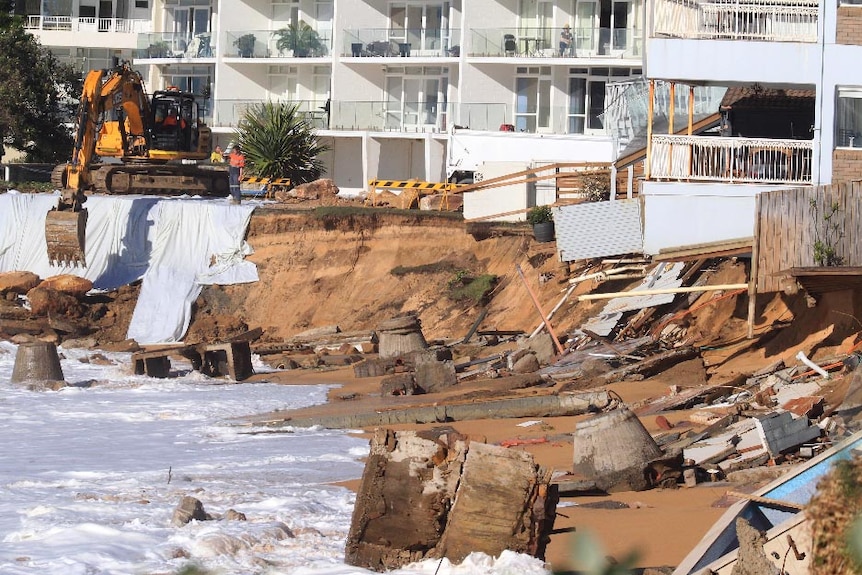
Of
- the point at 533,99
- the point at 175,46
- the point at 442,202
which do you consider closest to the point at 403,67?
the point at 533,99

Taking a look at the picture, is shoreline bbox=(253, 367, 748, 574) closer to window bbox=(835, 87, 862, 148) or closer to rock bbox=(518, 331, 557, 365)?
rock bbox=(518, 331, 557, 365)

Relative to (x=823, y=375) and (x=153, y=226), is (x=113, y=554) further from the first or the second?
(x=153, y=226)

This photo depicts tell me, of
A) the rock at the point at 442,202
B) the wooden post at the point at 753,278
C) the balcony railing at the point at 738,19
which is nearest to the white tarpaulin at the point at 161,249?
the rock at the point at 442,202

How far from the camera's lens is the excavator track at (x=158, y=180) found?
3691 centimetres

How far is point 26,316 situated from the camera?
104ft

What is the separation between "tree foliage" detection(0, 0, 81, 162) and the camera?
47750mm

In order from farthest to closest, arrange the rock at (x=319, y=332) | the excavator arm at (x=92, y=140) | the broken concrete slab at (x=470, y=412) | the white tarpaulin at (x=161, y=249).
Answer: the white tarpaulin at (x=161, y=249) → the excavator arm at (x=92, y=140) → the rock at (x=319, y=332) → the broken concrete slab at (x=470, y=412)

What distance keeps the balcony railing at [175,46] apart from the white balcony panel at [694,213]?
3168 cm

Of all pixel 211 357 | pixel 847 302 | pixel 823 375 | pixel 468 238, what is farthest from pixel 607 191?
pixel 823 375

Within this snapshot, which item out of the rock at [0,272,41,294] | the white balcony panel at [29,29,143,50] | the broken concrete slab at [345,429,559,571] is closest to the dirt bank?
the rock at [0,272,41,294]

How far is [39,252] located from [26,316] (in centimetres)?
502

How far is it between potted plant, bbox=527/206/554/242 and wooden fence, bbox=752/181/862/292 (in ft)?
33.9

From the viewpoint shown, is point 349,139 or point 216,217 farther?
point 349,139

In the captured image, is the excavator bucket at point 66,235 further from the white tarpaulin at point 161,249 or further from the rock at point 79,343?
the rock at point 79,343
